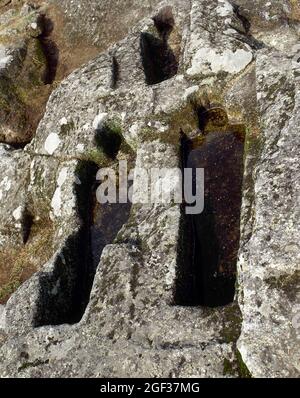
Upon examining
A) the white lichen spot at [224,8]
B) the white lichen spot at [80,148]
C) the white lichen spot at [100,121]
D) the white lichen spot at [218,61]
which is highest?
the white lichen spot at [224,8]

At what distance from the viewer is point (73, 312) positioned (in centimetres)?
1234

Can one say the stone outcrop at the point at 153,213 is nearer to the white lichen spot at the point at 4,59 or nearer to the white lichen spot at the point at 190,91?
the white lichen spot at the point at 190,91

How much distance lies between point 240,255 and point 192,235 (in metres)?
2.67

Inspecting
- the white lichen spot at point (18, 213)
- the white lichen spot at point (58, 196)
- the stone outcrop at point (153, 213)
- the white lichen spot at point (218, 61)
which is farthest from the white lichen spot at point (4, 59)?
the white lichen spot at point (218, 61)

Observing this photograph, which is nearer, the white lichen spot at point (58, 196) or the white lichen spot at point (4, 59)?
the white lichen spot at point (58, 196)

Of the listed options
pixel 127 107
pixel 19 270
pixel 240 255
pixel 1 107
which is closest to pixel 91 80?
pixel 127 107

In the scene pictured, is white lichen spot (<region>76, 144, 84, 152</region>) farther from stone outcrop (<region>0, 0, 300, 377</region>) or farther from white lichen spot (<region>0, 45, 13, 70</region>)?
white lichen spot (<region>0, 45, 13, 70</region>)

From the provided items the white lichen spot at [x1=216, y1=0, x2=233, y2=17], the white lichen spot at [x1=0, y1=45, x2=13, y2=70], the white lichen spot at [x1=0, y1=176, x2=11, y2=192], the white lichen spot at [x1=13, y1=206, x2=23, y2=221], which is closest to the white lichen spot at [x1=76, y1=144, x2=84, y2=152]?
the white lichen spot at [x1=13, y1=206, x2=23, y2=221]

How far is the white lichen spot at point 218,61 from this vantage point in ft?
47.6

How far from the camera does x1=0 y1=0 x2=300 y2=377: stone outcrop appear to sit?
29.7 feet

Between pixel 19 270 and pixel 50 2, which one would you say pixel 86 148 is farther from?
pixel 50 2

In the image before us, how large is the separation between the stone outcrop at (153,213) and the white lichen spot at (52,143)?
0.08 meters

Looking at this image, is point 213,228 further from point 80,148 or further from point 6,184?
point 6,184

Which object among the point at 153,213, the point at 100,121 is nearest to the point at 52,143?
the point at 100,121
